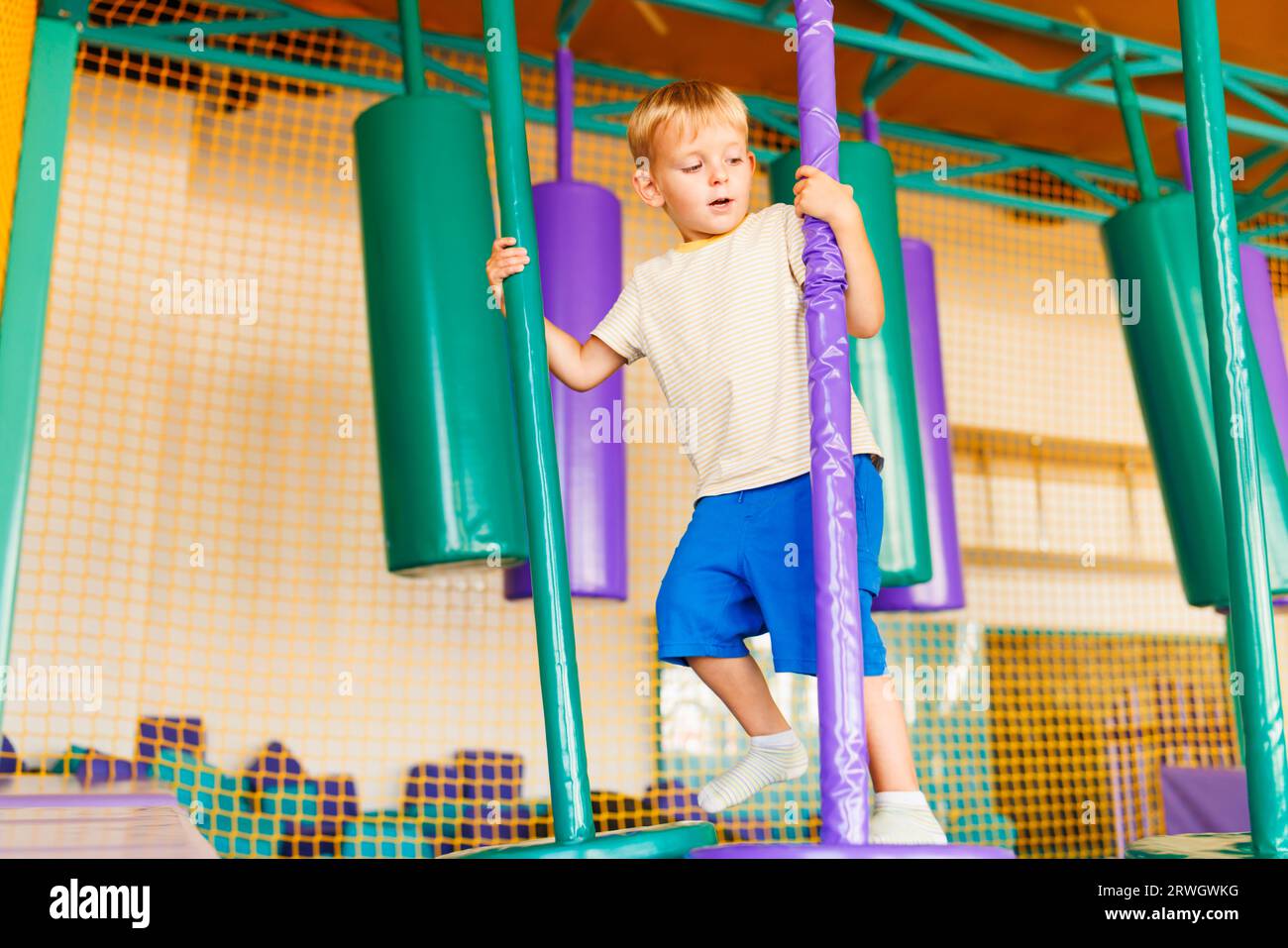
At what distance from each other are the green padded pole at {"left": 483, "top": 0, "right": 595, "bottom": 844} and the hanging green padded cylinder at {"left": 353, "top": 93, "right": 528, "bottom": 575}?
1155mm

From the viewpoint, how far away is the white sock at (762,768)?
1.35 metres

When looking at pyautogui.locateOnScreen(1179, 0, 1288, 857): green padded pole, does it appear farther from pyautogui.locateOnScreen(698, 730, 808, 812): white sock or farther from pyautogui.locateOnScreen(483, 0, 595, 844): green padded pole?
pyautogui.locateOnScreen(483, 0, 595, 844): green padded pole

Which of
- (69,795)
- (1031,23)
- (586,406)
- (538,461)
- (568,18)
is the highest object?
Result: (1031,23)

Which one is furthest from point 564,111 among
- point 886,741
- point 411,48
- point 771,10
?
point 886,741

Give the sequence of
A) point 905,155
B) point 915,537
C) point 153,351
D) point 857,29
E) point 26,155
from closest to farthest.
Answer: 1. point 26,155
2. point 915,537
3. point 857,29
4. point 153,351
5. point 905,155

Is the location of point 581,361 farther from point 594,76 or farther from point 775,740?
point 594,76

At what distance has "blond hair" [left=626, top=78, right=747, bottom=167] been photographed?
4.53 ft

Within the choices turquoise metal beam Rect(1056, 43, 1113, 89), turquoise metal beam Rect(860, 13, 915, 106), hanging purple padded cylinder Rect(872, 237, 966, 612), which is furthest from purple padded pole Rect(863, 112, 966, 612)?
turquoise metal beam Rect(1056, 43, 1113, 89)

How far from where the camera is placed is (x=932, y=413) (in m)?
3.14

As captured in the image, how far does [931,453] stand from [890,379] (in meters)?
0.42

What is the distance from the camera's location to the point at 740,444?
1.37 metres

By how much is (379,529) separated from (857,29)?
7.63ft
